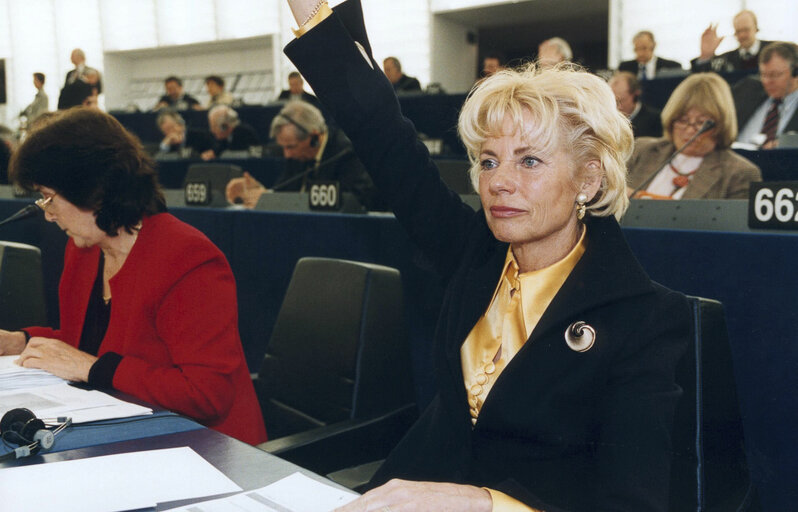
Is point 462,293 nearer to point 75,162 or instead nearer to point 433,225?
point 433,225

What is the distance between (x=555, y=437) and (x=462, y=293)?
0.27 m

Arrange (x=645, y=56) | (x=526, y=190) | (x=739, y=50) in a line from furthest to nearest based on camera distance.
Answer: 1. (x=645, y=56)
2. (x=739, y=50)
3. (x=526, y=190)

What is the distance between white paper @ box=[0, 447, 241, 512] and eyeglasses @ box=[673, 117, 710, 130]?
278 centimetres

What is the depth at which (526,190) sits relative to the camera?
3.51 ft

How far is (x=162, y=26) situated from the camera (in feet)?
40.8

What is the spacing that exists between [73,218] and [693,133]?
2566 millimetres

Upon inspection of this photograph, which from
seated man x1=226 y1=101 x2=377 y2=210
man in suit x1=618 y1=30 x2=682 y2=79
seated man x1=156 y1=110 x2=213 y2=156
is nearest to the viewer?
seated man x1=226 y1=101 x2=377 y2=210

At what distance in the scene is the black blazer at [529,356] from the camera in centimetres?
90

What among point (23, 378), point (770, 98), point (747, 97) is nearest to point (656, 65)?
point (747, 97)

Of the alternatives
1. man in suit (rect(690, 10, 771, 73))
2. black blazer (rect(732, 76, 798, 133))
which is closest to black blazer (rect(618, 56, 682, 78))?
man in suit (rect(690, 10, 771, 73))

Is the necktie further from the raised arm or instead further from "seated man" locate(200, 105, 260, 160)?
"seated man" locate(200, 105, 260, 160)

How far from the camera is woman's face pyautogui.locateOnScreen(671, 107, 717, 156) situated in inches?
121

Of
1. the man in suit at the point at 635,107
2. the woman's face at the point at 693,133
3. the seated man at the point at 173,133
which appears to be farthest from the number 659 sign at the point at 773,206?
the seated man at the point at 173,133

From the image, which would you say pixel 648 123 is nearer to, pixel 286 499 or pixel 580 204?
pixel 580 204
